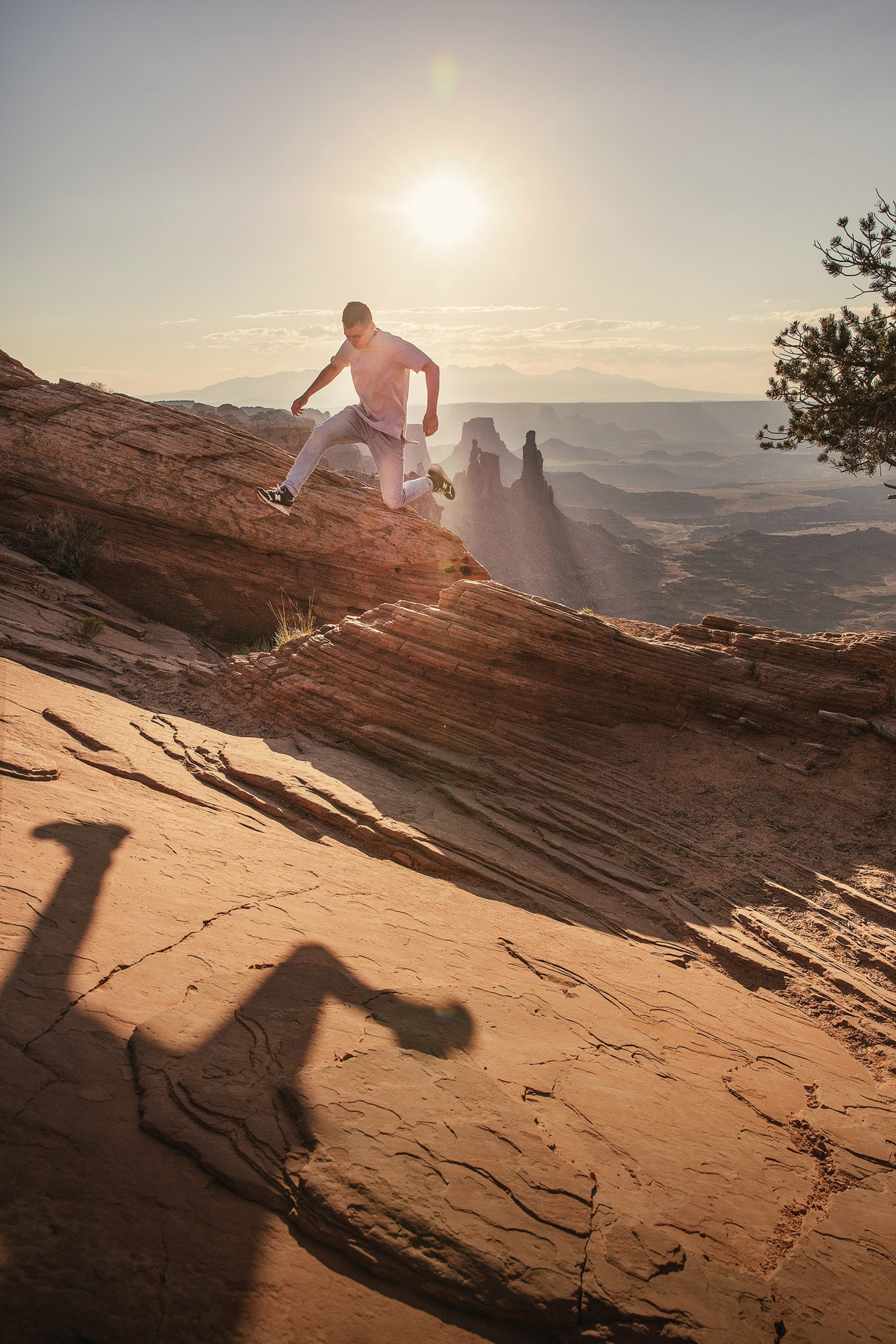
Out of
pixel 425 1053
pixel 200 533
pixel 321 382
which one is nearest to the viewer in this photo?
pixel 425 1053

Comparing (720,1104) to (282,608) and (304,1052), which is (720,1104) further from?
(282,608)

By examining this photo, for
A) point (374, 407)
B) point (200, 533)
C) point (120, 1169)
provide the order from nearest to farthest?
point (120, 1169) < point (374, 407) < point (200, 533)

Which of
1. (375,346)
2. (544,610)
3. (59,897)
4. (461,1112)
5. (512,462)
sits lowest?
(461,1112)

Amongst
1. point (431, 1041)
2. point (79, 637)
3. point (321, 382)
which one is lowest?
point (431, 1041)

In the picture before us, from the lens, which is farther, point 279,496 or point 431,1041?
point 279,496

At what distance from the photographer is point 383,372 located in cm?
834

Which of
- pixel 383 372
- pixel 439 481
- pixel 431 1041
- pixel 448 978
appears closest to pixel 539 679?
pixel 439 481

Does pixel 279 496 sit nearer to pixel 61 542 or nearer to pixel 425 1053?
pixel 61 542

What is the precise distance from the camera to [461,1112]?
295 cm

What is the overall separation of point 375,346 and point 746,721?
654 centimetres

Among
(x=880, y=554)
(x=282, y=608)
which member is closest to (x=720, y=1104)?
(x=282, y=608)

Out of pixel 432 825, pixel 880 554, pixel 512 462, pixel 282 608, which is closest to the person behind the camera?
pixel 432 825

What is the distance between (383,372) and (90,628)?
18.5 feet

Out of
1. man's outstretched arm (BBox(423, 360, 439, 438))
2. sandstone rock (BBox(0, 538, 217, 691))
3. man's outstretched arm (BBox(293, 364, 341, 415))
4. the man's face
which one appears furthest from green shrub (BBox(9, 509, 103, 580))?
man's outstretched arm (BBox(423, 360, 439, 438))
